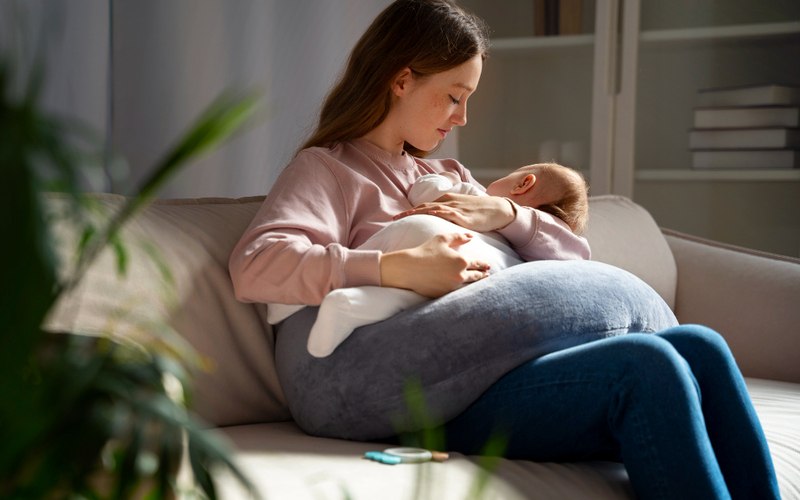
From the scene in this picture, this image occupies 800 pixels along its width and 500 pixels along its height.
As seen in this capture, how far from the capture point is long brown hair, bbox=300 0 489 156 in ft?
5.51

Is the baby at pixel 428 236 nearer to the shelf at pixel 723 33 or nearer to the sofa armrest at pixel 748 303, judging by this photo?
the sofa armrest at pixel 748 303

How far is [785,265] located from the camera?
2.15 meters

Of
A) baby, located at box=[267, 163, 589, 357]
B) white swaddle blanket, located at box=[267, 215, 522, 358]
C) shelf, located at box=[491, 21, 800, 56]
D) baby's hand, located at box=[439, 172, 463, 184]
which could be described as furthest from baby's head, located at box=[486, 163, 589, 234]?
shelf, located at box=[491, 21, 800, 56]

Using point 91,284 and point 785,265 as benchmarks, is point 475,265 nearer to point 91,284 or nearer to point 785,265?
point 91,284

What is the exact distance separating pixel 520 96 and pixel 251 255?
6.66 ft

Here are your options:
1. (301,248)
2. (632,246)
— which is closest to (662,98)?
(632,246)

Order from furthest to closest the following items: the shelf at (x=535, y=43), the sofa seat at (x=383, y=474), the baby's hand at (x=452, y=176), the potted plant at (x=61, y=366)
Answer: the shelf at (x=535, y=43)
the baby's hand at (x=452, y=176)
the sofa seat at (x=383, y=474)
the potted plant at (x=61, y=366)

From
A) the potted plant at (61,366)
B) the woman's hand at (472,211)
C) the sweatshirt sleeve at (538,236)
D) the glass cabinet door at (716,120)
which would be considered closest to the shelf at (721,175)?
the glass cabinet door at (716,120)

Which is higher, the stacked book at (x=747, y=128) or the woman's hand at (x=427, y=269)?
the woman's hand at (x=427, y=269)

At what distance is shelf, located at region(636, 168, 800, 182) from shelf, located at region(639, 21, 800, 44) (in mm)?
398

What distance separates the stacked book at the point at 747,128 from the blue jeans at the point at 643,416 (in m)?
1.75

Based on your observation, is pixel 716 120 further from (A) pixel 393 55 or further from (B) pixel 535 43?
(A) pixel 393 55

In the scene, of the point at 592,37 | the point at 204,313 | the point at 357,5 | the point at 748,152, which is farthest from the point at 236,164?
the point at 748,152

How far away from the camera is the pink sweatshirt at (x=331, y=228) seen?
1378 mm
